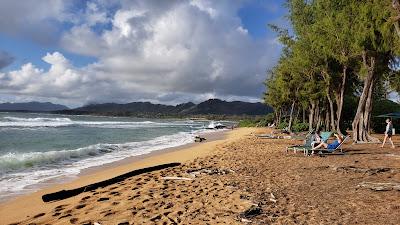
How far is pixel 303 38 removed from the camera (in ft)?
101

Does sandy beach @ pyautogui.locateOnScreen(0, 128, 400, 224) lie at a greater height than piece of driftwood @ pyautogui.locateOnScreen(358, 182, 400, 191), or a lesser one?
lesser

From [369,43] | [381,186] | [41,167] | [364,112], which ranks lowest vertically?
[41,167]

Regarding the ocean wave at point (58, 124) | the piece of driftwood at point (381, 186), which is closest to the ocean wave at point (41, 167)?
the piece of driftwood at point (381, 186)

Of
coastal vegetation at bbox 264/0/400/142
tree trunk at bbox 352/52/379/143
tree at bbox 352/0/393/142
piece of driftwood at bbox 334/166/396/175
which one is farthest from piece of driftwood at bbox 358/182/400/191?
tree trunk at bbox 352/52/379/143

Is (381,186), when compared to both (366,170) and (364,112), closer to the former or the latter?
(366,170)

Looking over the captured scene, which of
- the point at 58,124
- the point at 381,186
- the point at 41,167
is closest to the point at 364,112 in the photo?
the point at 381,186

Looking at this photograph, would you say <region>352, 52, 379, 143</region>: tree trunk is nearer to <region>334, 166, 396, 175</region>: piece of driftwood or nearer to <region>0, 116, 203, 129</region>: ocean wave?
<region>334, 166, 396, 175</region>: piece of driftwood

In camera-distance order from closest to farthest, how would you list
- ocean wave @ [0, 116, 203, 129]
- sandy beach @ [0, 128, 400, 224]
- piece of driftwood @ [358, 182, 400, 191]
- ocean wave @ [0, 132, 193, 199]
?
1. sandy beach @ [0, 128, 400, 224]
2. piece of driftwood @ [358, 182, 400, 191]
3. ocean wave @ [0, 132, 193, 199]
4. ocean wave @ [0, 116, 203, 129]

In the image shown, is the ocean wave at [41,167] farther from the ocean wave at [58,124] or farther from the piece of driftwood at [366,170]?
the ocean wave at [58,124]

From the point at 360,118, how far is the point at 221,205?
63.1 feet

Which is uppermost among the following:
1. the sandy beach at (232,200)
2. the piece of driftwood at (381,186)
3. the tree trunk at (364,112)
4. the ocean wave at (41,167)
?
the tree trunk at (364,112)

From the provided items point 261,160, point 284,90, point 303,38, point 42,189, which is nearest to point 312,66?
point 303,38

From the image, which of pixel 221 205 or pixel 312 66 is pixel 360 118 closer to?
pixel 312 66

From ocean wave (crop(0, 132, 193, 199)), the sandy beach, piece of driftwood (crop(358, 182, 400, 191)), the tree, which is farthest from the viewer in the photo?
the tree
